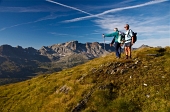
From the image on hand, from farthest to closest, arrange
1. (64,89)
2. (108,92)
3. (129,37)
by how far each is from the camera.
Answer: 1. (129,37)
2. (64,89)
3. (108,92)

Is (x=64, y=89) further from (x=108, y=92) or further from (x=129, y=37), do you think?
(x=129, y=37)

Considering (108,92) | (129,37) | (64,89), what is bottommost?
(64,89)

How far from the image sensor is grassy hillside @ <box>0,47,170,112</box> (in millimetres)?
16438

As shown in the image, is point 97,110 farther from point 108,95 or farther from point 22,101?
point 22,101

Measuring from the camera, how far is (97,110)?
16.4 meters

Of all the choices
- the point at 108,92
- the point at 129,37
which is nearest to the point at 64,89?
the point at 108,92

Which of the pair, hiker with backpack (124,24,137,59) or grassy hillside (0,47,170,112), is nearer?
grassy hillside (0,47,170,112)

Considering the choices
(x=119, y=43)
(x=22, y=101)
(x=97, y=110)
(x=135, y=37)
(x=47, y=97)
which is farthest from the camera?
(x=119, y=43)

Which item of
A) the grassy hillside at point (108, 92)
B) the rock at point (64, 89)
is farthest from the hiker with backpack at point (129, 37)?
the rock at point (64, 89)

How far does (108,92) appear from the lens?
18266mm

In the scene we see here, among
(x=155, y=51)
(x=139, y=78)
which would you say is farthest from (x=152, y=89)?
(x=155, y=51)

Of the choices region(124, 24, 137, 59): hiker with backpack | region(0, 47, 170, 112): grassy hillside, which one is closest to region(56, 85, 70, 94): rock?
region(0, 47, 170, 112): grassy hillside

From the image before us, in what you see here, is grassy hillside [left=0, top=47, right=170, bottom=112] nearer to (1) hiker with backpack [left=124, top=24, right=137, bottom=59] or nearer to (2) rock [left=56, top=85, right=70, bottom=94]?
(2) rock [left=56, top=85, right=70, bottom=94]

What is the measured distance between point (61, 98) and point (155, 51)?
1827 centimetres
